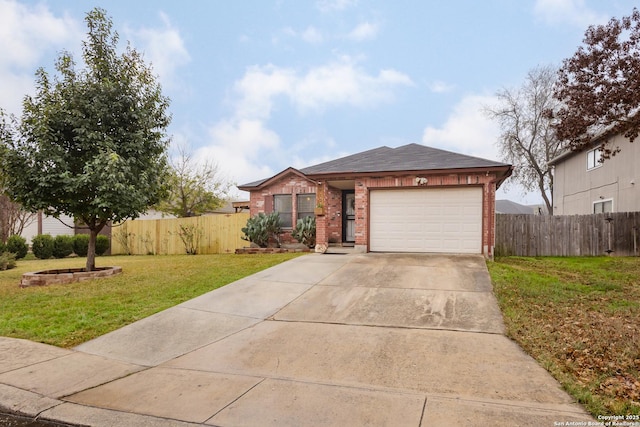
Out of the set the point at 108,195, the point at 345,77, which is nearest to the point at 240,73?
the point at 345,77

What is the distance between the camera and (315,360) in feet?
14.8

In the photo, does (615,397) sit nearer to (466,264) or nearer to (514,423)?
(514,423)

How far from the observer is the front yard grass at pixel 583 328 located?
11.8 feet

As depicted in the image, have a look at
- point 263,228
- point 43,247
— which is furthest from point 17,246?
point 263,228

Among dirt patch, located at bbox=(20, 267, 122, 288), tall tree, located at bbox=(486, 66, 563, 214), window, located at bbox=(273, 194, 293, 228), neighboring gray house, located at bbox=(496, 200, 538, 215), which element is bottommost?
dirt patch, located at bbox=(20, 267, 122, 288)

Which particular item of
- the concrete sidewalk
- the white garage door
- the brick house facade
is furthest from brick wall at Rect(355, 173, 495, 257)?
the concrete sidewalk

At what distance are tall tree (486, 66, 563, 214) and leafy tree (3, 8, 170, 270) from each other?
2638cm

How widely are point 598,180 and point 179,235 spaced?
20.1 metres

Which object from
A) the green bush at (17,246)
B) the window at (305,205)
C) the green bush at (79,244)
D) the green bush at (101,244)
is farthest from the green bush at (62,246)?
the window at (305,205)

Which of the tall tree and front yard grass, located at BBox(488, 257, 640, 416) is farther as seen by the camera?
the tall tree

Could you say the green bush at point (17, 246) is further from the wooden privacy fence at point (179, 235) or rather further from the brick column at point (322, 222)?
the brick column at point (322, 222)

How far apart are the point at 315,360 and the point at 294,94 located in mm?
14869

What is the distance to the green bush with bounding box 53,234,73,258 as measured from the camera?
18.5 m

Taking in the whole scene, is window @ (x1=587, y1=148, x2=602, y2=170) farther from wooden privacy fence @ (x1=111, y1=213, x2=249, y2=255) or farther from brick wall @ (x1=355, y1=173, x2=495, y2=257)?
wooden privacy fence @ (x1=111, y1=213, x2=249, y2=255)
